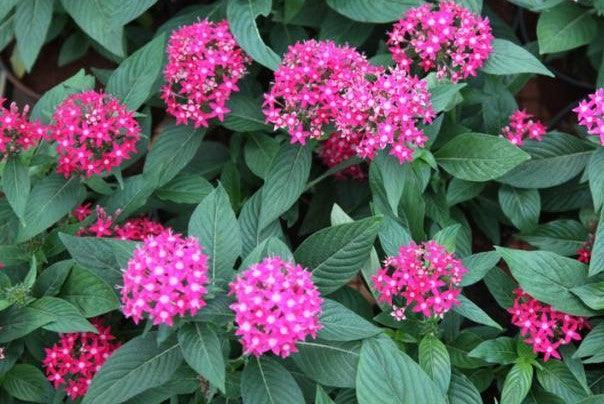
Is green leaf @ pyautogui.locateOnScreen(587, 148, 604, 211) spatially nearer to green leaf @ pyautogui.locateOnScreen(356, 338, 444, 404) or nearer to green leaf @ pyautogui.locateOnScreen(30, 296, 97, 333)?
green leaf @ pyautogui.locateOnScreen(356, 338, 444, 404)

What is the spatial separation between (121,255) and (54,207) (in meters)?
0.44

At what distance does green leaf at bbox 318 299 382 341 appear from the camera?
6.53 ft

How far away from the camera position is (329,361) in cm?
210

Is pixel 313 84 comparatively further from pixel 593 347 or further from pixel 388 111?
pixel 593 347

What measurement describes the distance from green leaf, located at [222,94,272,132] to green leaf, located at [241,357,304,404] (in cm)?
87

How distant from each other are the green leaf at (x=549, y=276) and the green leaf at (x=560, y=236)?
268 millimetres

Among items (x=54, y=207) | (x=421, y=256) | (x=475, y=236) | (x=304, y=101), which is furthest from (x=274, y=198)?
(x=475, y=236)

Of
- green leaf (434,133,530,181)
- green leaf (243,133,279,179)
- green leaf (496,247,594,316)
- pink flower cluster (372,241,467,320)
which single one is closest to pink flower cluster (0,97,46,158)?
green leaf (243,133,279,179)

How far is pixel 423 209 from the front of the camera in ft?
7.76

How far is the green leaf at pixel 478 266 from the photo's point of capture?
2.21 m

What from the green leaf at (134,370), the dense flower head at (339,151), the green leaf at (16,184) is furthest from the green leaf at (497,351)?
Answer: the green leaf at (16,184)

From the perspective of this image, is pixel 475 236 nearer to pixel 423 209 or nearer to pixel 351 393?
pixel 423 209

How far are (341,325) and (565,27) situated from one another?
1431 mm

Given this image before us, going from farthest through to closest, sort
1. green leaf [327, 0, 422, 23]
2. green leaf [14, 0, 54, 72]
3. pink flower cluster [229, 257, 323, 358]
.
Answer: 1. green leaf [14, 0, 54, 72]
2. green leaf [327, 0, 422, 23]
3. pink flower cluster [229, 257, 323, 358]
